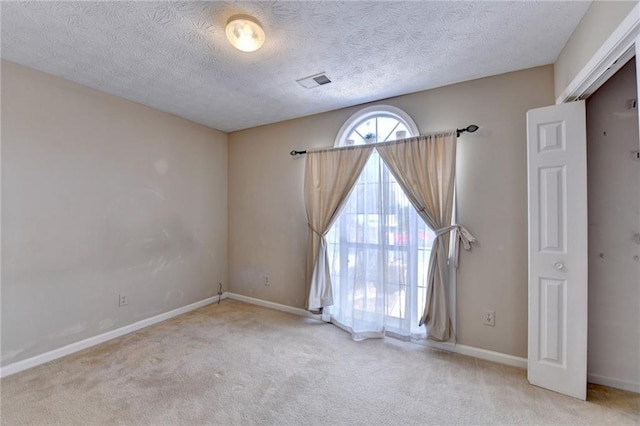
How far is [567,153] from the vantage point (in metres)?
1.96

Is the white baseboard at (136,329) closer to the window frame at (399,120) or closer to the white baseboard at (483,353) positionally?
the white baseboard at (483,353)

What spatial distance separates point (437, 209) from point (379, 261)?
0.79m

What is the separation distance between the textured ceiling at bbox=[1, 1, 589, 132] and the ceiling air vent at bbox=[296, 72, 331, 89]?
0.06 meters

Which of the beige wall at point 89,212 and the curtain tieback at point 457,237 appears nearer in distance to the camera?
the beige wall at point 89,212

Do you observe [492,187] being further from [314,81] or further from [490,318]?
[314,81]

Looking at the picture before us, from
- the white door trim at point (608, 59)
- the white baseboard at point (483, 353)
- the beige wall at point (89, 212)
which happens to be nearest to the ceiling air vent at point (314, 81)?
the white door trim at point (608, 59)

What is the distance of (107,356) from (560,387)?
3.70m

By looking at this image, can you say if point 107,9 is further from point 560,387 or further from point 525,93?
point 560,387

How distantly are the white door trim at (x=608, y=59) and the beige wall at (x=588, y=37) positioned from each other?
40 mm

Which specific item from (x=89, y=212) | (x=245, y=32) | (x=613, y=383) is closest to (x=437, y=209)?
(x=613, y=383)

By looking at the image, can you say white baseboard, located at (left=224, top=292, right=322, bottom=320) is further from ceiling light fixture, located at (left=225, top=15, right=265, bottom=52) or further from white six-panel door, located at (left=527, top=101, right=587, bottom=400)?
ceiling light fixture, located at (left=225, top=15, right=265, bottom=52)

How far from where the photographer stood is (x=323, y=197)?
3271 mm

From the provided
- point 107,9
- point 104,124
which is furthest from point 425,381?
point 104,124

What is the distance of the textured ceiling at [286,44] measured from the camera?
64.9 inches
